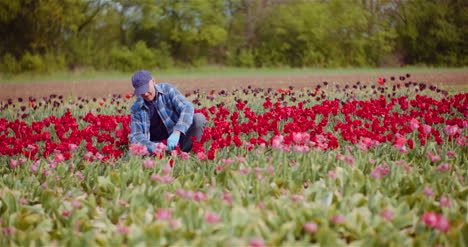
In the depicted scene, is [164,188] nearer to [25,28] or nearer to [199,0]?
[25,28]

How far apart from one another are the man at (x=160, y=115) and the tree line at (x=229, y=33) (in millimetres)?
19755

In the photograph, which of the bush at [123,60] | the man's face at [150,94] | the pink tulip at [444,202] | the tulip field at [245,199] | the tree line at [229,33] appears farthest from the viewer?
the bush at [123,60]

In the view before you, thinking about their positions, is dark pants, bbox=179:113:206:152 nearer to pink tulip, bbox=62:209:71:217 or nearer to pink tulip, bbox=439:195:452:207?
pink tulip, bbox=62:209:71:217

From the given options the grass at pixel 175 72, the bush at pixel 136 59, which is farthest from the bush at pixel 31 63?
the bush at pixel 136 59

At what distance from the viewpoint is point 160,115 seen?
16.0 feet

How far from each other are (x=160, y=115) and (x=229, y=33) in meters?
26.7

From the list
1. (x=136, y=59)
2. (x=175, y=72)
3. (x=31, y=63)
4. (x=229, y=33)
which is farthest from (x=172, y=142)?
(x=229, y=33)

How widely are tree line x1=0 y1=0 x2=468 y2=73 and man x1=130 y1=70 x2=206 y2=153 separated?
19.8 meters

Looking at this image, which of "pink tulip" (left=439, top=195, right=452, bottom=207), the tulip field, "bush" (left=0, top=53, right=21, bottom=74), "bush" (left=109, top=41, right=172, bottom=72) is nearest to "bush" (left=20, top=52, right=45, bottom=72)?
"bush" (left=0, top=53, right=21, bottom=74)

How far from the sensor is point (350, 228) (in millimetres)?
2756

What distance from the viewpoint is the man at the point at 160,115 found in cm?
439

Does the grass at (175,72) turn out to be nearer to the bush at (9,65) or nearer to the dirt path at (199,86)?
the bush at (9,65)

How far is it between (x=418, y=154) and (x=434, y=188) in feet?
3.41

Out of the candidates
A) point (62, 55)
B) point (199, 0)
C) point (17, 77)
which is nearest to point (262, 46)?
point (199, 0)
